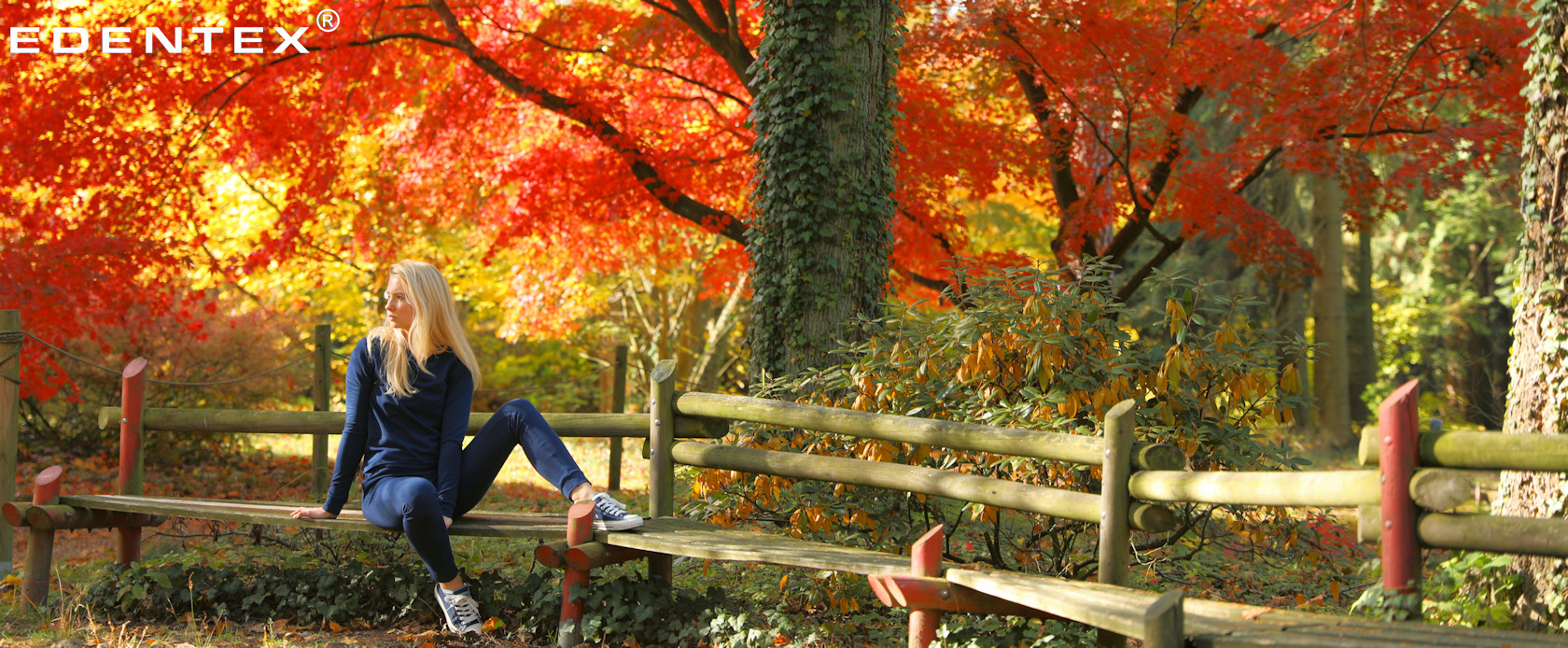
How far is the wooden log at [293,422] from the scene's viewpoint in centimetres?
523

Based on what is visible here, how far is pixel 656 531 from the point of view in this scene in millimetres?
4438

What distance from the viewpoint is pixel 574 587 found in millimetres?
4367

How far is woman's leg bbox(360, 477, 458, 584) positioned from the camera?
14.0 ft

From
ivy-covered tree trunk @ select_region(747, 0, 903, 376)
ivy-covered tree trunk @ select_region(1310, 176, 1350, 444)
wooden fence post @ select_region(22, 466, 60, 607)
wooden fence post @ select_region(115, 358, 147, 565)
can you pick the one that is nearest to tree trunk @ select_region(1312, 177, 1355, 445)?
ivy-covered tree trunk @ select_region(1310, 176, 1350, 444)

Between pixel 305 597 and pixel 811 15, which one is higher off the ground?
pixel 811 15

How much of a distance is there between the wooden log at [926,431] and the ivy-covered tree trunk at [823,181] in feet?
6.07

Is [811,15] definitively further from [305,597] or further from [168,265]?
[168,265]

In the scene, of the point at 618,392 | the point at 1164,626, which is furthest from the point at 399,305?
the point at 618,392

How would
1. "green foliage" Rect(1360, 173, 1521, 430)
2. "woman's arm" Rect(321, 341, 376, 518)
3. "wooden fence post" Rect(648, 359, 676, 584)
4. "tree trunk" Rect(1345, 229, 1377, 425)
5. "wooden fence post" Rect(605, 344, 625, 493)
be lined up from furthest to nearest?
"green foliage" Rect(1360, 173, 1521, 430)
"tree trunk" Rect(1345, 229, 1377, 425)
"wooden fence post" Rect(605, 344, 625, 493)
"wooden fence post" Rect(648, 359, 676, 584)
"woman's arm" Rect(321, 341, 376, 518)

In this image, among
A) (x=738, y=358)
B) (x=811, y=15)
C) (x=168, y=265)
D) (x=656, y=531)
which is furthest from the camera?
(x=738, y=358)

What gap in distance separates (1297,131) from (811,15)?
556cm

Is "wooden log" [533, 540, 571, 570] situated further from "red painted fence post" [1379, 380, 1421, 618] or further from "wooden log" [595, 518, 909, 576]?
"red painted fence post" [1379, 380, 1421, 618]

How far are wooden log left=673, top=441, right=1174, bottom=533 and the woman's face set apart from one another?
127 cm

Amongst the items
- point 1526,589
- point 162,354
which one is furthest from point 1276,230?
point 162,354
